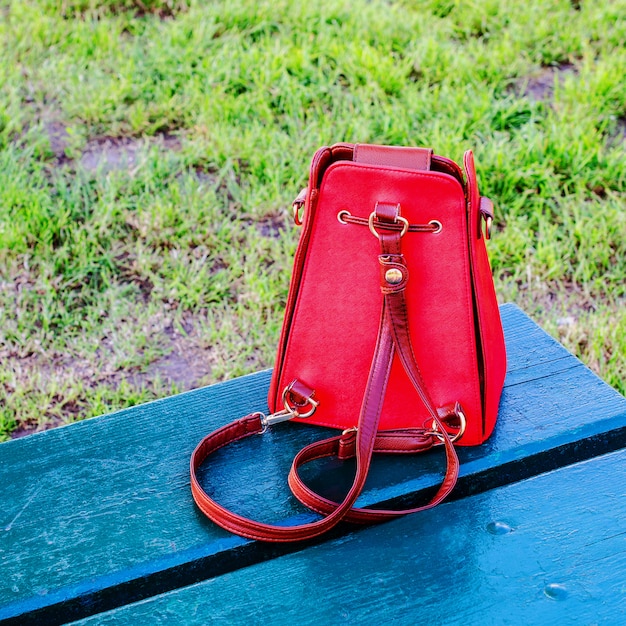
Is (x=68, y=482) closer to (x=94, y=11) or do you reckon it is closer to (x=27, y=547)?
(x=27, y=547)

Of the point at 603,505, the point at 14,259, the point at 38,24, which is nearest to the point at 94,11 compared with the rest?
the point at 38,24

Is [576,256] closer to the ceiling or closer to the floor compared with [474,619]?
closer to the floor

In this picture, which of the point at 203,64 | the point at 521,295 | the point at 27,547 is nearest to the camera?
the point at 27,547

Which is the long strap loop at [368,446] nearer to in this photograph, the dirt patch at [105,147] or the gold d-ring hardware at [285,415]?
the gold d-ring hardware at [285,415]

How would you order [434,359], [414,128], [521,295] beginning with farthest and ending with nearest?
1. [414,128]
2. [521,295]
3. [434,359]

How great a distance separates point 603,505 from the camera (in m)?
1.17

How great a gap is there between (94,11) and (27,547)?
8.88ft

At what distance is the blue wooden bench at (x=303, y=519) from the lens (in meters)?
1.06

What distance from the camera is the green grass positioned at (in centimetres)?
214

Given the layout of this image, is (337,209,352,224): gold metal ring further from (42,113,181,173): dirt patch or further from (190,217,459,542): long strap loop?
(42,113,181,173): dirt patch

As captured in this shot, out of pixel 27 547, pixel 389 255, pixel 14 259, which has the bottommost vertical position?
pixel 14 259

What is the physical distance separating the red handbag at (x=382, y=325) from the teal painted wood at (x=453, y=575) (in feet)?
0.17

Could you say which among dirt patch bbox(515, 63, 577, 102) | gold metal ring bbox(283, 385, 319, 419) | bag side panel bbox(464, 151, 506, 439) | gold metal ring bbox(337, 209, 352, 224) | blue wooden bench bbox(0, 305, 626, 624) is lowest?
blue wooden bench bbox(0, 305, 626, 624)

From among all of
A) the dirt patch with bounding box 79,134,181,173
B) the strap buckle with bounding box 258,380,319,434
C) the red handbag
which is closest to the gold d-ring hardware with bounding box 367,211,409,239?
the red handbag
